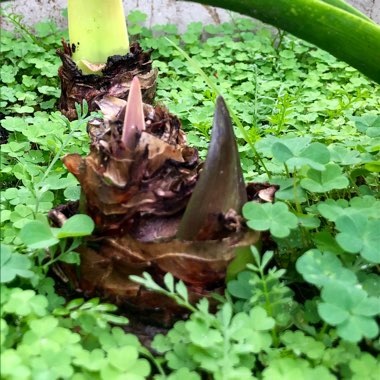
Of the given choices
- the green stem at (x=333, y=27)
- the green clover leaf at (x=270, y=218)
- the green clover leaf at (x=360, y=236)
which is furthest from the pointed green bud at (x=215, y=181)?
the green stem at (x=333, y=27)

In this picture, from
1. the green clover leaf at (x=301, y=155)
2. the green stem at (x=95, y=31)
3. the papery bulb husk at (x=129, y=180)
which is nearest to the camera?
the papery bulb husk at (x=129, y=180)

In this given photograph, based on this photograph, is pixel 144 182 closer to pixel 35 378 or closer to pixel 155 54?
pixel 35 378

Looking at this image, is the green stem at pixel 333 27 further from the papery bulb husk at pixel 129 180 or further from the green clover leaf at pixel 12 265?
the green clover leaf at pixel 12 265

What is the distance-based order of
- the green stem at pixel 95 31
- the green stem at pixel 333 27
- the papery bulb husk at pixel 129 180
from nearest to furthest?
the papery bulb husk at pixel 129 180
the green stem at pixel 333 27
the green stem at pixel 95 31

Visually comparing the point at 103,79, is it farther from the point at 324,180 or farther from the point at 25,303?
the point at 25,303

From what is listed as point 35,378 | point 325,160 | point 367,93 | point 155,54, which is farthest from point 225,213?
point 155,54

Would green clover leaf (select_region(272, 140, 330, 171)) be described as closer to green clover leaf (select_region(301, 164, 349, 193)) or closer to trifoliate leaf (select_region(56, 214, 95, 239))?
green clover leaf (select_region(301, 164, 349, 193))

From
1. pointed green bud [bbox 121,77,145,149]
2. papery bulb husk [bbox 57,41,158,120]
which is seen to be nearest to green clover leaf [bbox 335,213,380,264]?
pointed green bud [bbox 121,77,145,149]
